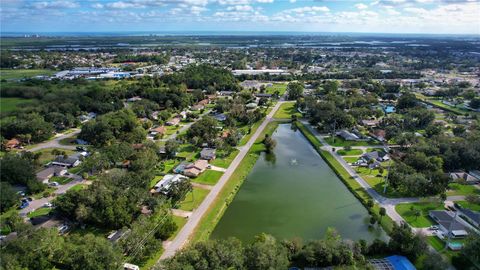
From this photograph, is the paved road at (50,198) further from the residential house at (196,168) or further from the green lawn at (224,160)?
the green lawn at (224,160)

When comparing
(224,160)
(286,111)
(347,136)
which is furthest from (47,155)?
(286,111)

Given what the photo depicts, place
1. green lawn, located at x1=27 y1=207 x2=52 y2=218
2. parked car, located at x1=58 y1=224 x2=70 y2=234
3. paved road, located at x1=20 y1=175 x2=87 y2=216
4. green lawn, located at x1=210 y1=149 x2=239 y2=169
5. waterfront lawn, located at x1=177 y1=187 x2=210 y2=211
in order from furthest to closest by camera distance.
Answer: green lawn, located at x1=210 y1=149 x2=239 y2=169 < waterfront lawn, located at x1=177 y1=187 x2=210 y2=211 < paved road, located at x1=20 y1=175 x2=87 y2=216 < green lawn, located at x1=27 y1=207 x2=52 y2=218 < parked car, located at x1=58 y1=224 x2=70 y2=234

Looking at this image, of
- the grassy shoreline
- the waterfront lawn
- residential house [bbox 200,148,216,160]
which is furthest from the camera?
residential house [bbox 200,148,216,160]

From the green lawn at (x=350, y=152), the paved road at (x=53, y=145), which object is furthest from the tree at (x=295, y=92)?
the paved road at (x=53, y=145)

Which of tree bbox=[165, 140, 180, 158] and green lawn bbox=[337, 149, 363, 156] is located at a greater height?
tree bbox=[165, 140, 180, 158]

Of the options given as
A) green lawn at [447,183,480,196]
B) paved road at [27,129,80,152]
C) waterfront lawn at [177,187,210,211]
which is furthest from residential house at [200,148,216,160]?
green lawn at [447,183,480,196]

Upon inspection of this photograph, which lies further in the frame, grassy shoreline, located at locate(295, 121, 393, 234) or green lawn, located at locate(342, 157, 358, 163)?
green lawn, located at locate(342, 157, 358, 163)

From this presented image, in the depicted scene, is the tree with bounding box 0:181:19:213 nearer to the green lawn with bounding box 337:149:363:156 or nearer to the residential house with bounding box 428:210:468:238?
the residential house with bounding box 428:210:468:238
